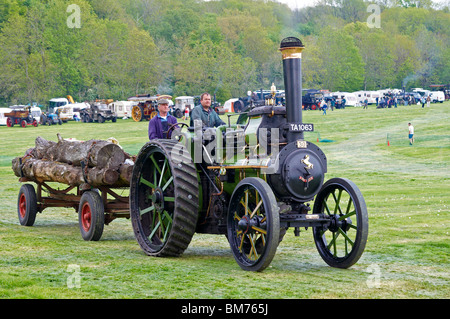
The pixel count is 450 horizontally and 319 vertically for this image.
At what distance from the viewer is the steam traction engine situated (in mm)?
7145

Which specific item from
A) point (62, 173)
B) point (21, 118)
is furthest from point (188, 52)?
point (62, 173)

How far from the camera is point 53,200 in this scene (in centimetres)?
1165

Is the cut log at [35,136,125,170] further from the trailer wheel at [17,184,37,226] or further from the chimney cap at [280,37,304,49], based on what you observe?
the chimney cap at [280,37,304,49]

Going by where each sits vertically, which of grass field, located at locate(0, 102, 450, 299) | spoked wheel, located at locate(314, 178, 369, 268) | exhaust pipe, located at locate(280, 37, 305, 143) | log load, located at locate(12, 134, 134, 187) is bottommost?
grass field, located at locate(0, 102, 450, 299)

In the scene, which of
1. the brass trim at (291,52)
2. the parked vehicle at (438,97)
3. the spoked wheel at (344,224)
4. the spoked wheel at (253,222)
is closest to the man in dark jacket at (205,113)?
the spoked wheel at (253,222)

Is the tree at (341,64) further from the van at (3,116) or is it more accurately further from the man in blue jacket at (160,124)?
the man in blue jacket at (160,124)

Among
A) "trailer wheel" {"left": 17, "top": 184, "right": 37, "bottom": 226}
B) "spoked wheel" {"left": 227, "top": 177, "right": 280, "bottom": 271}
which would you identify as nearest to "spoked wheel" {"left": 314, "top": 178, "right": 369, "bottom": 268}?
"spoked wheel" {"left": 227, "top": 177, "right": 280, "bottom": 271}

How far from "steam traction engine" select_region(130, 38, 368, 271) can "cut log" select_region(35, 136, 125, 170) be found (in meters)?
1.21

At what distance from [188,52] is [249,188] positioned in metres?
49.3

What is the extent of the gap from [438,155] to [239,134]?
21548 millimetres

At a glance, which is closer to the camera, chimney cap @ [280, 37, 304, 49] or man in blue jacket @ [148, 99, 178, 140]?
chimney cap @ [280, 37, 304, 49]

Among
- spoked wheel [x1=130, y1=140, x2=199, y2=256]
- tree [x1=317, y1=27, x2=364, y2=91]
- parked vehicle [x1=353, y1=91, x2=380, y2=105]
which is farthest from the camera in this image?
parked vehicle [x1=353, y1=91, x2=380, y2=105]

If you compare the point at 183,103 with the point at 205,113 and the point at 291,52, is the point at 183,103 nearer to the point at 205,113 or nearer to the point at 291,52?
the point at 205,113

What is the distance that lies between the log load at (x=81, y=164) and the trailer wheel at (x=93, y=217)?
8.2 inches
